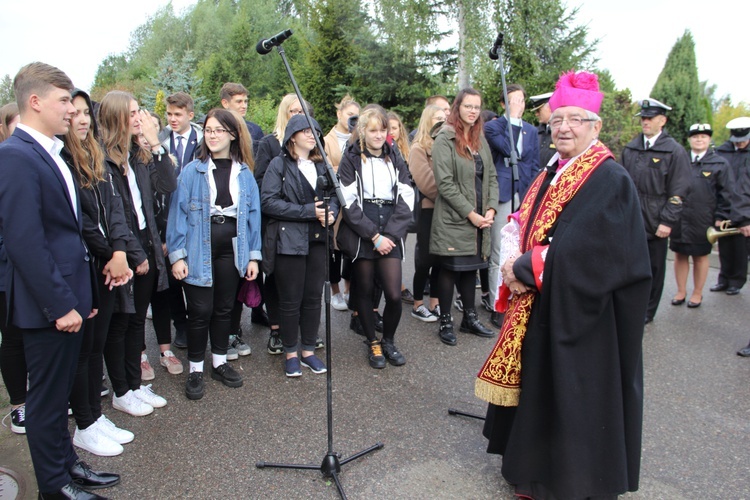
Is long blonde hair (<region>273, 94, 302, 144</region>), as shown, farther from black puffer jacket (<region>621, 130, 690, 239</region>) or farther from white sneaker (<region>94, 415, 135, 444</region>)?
black puffer jacket (<region>621, 130, 690, 239</region>)

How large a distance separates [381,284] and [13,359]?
2.49 m

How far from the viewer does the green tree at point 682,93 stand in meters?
15.1

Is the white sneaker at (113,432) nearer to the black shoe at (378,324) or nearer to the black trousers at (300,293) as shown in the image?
the black trousers at (300,293)

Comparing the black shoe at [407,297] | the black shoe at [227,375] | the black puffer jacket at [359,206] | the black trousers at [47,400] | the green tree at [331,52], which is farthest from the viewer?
the green tree at [331,52]

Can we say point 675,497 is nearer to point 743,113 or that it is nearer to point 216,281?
point 216,281

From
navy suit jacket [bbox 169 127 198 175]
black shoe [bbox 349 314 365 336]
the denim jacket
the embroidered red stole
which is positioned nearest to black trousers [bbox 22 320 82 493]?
the denim jacket

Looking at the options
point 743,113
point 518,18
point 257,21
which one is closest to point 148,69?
point 257,21

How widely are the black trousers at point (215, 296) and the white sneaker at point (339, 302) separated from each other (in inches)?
74.9

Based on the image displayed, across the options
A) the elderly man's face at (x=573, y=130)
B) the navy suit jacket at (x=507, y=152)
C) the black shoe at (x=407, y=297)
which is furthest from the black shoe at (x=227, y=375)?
the navy suit jacket at (x=507, y=152)

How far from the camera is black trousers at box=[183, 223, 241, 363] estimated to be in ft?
12.8

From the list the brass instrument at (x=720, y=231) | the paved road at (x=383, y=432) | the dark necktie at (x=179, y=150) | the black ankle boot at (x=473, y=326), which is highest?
the dark necktie at (x=179, y=150)

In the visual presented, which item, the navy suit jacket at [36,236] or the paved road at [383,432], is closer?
the navy suit jacket at [36,236]

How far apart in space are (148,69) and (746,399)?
117 ft

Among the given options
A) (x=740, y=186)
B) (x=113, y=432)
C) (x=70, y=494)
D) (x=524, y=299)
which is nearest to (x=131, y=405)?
(x=113, y=432)
